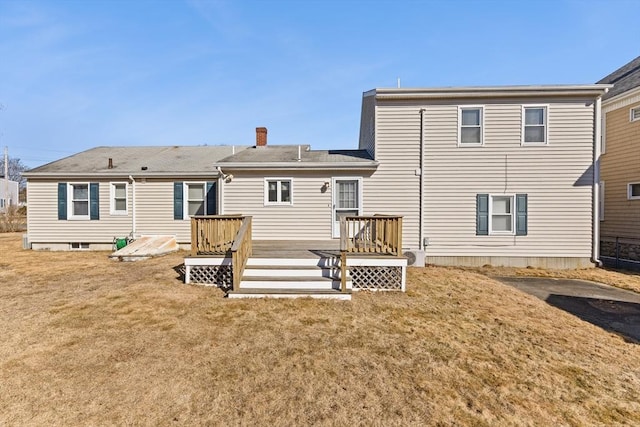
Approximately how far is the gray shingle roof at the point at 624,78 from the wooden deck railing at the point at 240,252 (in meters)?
15.3

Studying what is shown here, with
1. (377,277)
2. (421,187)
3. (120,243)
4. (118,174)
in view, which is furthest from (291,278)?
(118,174)

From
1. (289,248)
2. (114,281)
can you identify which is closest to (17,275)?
(114,281)

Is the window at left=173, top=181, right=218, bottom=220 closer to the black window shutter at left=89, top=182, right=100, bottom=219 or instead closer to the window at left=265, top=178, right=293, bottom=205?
the window at left=265, top=178, right=293, bottom=205

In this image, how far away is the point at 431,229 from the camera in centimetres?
1030

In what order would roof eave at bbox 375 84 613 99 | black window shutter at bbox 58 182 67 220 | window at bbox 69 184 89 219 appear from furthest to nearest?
window at bbox 69 184 89 219 → black window shutter at bbox 58 182 67 220 → roof eave at bbox 375 84 613 99

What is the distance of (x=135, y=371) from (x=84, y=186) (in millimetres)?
11942

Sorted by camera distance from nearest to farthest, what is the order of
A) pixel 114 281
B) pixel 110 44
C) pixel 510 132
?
1. pixel 114 281
2. pixel 510 132
3. pixel 110 44

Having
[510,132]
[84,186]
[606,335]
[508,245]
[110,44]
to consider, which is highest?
[110,44]

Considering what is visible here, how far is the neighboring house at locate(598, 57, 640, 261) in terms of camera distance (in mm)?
11227

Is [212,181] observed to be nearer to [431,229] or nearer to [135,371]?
[431,229]

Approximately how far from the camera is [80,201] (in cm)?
1235

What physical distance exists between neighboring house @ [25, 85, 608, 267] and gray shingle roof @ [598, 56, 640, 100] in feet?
12.4

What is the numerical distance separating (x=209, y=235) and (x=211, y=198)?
5444 mm

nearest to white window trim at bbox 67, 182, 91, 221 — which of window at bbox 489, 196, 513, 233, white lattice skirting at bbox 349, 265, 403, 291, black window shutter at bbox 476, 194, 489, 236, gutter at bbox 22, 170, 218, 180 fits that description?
gutter at bbox 22, 170, 218, 180
